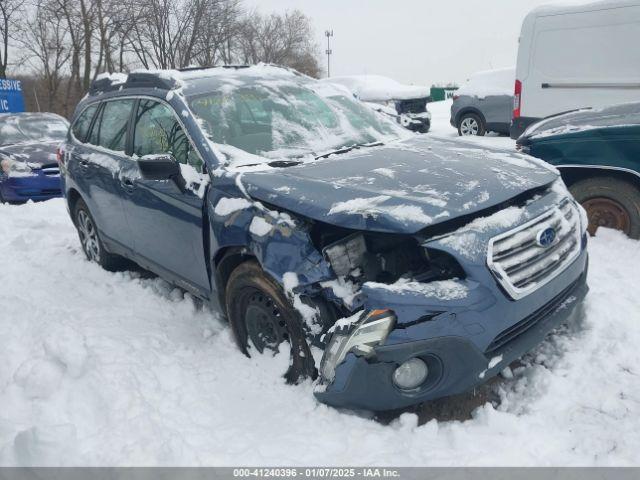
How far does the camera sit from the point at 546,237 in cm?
256

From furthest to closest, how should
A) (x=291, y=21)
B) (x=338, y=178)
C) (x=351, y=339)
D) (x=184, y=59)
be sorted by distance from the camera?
(x=291, y=21), (x=184, y=59), (x=338, y=178), (x=351, y=339)

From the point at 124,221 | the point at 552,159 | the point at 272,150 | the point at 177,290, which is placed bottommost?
the point at 177,290

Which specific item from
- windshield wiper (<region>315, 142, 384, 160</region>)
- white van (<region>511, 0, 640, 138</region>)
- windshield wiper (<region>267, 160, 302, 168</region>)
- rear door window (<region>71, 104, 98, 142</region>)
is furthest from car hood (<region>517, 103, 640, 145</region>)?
rear door window (<region>71, 104, 98, 142</region>)

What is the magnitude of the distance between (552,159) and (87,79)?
28.3 metres

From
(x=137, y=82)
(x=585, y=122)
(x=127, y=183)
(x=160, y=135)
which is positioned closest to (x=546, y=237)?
(x=585, y=122)

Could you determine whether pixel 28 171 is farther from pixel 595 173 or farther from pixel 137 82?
pixel 595 173

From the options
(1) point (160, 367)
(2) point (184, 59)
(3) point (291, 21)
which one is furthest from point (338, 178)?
(3) point (291, 21)

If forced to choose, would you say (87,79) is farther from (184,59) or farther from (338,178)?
(338,178)

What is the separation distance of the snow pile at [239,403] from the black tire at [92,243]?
1.02 m

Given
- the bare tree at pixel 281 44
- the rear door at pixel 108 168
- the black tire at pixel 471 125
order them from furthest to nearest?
the bare tree at pixel 281 44 < the black tire at pixel 471 125 < the rear door at pixel 108 168

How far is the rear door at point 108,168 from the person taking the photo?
4.08 m

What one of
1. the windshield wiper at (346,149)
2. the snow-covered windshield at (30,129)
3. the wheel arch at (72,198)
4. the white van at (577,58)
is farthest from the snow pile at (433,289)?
the snow-covered windshield at (30,129)

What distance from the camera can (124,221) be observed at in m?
4.13

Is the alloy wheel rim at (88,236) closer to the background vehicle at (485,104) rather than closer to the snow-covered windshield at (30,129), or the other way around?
the snow-covered windshield at (30,129)
